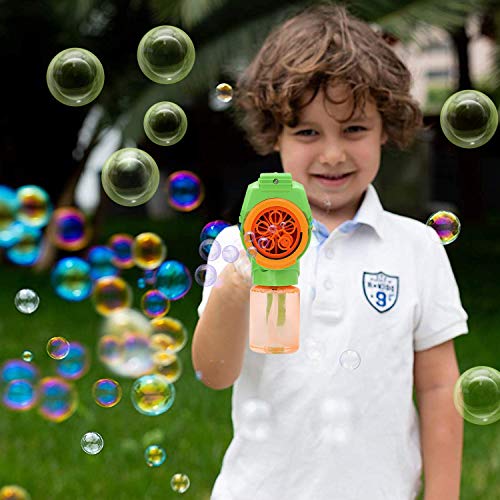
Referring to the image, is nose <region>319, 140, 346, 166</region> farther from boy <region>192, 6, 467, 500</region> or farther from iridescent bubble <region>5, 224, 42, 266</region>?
iridescent bubble <region>5, 224, 42, 266</region>

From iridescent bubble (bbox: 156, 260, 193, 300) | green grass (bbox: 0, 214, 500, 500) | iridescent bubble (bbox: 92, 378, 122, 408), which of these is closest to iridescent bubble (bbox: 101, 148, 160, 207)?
iridescent bubble (bbox: 156, 260, 193, 300)

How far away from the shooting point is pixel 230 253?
54.6 inches

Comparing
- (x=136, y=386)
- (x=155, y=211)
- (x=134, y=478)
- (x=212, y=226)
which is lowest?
(x=134, y=478)

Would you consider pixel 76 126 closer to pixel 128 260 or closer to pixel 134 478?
pixel 134 478

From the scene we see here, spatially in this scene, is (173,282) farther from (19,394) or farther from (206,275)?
(19,394)

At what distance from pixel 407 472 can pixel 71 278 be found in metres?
0.79

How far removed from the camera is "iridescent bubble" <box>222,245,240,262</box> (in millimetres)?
1373

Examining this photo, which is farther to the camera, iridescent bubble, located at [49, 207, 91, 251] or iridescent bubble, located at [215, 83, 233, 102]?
iridescent bubble, located at [49, 207, 91, 251]

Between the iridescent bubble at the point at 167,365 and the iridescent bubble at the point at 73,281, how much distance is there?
204 millimetres

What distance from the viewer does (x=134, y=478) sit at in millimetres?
3145

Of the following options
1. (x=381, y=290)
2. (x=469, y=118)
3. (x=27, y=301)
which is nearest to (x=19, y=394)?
(x=27, y=301)

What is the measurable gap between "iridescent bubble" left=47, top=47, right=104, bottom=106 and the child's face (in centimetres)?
40

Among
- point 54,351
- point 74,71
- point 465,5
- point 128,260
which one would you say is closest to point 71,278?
point 128,260

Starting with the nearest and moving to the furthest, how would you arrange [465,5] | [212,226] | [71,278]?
[212,226] < [71,278] < [465,5]
